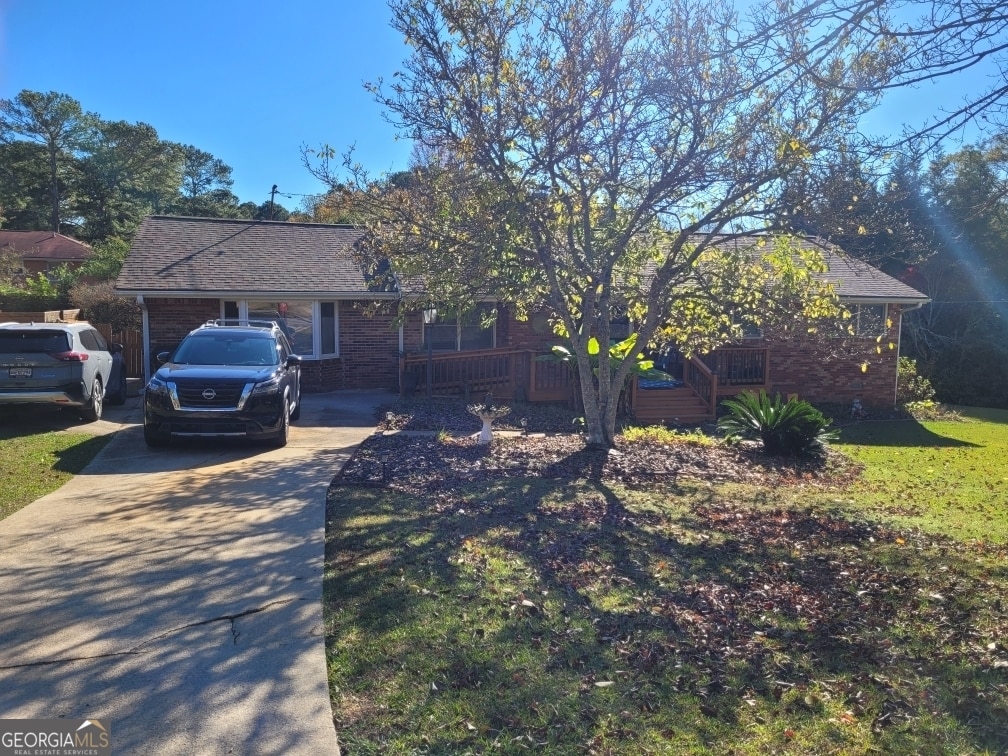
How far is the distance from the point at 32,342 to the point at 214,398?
383 cm

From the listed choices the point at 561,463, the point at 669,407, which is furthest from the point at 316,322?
the point at 561,463

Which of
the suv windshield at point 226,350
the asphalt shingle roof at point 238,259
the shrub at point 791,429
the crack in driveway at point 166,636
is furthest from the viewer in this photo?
the asphalt shingle roof at point 238,259

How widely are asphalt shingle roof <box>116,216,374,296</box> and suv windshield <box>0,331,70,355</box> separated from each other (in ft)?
13.8

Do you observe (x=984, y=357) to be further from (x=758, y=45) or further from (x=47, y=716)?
(x=47, y=716)

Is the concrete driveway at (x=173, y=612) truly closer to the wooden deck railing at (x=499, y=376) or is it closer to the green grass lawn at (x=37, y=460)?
the green grass lawn at (x=37, y=460)

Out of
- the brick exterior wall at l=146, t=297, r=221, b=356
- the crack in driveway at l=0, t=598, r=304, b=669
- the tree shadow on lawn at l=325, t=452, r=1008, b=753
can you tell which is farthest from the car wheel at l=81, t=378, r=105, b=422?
the crack in driveway at l=0, t=598, r=304, b=669

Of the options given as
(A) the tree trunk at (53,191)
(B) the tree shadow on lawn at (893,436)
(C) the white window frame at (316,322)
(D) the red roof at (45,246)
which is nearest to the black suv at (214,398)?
(C) the white window frame at (316,322)

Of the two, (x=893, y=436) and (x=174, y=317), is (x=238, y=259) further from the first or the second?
(x=893, y=436)

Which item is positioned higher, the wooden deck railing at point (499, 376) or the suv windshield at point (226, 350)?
the suv windshield at point (226, 350)

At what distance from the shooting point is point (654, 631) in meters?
4.14

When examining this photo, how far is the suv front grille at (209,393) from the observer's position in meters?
9.38

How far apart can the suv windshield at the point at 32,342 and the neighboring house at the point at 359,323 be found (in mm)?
4217

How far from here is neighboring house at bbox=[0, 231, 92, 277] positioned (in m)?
42.2

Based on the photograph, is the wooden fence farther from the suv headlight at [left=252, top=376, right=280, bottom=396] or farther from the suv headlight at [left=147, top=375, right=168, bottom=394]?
the suv headlight at [left=252, top=376, right=280, bottom=396]
